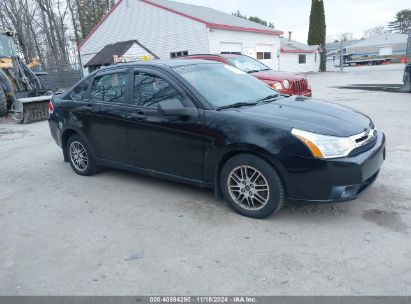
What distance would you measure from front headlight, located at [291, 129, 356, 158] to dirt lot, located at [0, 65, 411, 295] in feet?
2.55

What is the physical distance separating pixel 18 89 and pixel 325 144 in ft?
41.1

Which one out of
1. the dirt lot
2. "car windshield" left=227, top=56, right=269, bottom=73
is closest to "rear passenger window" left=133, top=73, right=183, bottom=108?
the dirt lot

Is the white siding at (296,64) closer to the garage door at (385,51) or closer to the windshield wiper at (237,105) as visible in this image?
the windshield wiper at (237,105)

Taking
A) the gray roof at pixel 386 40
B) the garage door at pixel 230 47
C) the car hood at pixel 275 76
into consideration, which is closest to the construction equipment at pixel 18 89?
the car hood at pixel 275 76

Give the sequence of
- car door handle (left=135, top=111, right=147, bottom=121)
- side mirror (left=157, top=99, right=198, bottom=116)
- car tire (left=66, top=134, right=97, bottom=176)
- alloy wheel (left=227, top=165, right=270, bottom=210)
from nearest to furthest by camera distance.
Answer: alloy wheel (left=227, top=165, right=270, bottom=210) → side mirror (left=157, top=99, right=198, bottom=116) → car door handle (left=135, top=111, right=147, bottom=121) → car tire (left=66, top=134, right=97, bottom=176)

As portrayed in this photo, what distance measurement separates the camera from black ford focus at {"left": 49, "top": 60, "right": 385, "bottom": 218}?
346 centimetres

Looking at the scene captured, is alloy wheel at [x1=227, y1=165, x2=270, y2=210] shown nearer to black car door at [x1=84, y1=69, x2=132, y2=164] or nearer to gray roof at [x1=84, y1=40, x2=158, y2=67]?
black car door at [x1=84, y1=69, x2=132, y2=164]

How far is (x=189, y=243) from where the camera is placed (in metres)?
3.46

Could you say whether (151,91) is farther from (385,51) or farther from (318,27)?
(385,51)

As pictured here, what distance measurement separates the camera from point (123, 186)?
5.12 metres

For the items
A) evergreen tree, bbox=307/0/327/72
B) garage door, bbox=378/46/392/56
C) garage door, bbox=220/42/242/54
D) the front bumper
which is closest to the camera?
the front bumper

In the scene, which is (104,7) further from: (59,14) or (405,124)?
(405,124)

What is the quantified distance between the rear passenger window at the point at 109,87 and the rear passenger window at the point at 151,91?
0.84ft

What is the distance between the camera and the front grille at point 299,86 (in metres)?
9.06
